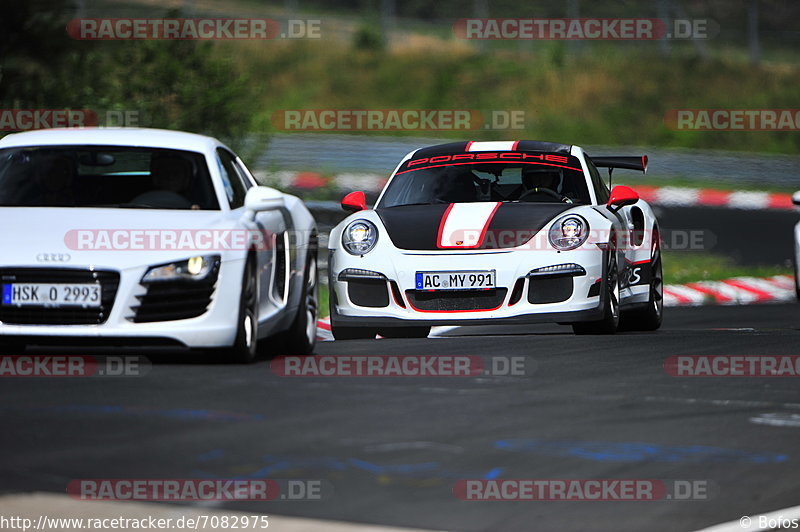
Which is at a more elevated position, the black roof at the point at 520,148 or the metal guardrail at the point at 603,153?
the black roof at the point at 520,148

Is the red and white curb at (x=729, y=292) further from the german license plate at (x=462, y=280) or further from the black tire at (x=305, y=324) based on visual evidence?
the black tire at (x=305, y=324)

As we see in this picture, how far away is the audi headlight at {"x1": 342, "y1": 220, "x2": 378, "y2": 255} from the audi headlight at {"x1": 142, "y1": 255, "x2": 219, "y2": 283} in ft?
9.04

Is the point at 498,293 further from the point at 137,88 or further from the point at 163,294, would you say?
the point at 137,88

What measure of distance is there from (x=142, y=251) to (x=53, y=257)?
44 cm

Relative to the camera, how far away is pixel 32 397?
7.23m

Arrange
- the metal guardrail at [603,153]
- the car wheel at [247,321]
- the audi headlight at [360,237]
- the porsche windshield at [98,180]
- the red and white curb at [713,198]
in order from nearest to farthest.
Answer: the car wheel at [247,321] → the porsche windshield at [98,180] → the audi headlight at [360,237] → the red and white curb at [713,198] → the metal guardrail at [603,153]

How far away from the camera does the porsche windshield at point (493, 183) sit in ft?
37.9

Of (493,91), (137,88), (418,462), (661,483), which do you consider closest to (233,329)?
(418,462)

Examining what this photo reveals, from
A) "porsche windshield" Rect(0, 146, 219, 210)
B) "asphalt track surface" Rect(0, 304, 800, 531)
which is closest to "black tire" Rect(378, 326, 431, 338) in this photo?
"asphalt track surface" Rect(0, 304, 800, 531)
